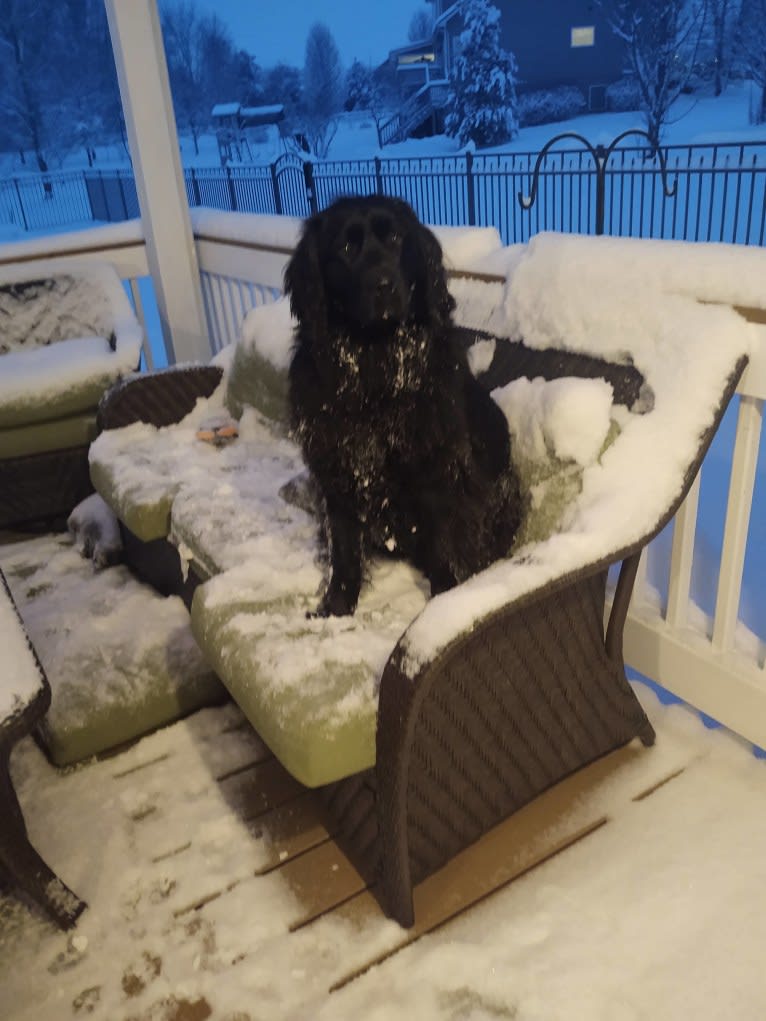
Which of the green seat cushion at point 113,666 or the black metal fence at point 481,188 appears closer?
the green seat cushion at point 113,666

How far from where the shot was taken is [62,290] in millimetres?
3197

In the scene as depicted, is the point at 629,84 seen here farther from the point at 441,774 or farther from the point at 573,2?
the point at 441,774

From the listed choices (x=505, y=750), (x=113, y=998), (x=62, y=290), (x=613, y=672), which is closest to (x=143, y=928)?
(x=113, y=998)

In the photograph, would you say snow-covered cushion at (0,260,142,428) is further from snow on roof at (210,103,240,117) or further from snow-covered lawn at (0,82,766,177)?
snow on roof at (210,103,240,117)

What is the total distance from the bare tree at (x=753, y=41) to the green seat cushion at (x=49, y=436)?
3523 mm

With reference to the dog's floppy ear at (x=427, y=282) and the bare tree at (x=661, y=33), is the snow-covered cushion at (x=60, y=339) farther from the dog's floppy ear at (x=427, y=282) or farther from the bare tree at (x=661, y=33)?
the bare tree at (x=661, y=33)

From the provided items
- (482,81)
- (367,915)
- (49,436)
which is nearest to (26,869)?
(367,915)

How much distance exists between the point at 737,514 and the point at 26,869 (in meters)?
1.46

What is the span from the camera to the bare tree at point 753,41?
11.7ft

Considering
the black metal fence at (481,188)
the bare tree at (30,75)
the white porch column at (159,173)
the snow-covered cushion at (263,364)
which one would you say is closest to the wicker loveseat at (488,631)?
the snow-covered cushion at (263,364)

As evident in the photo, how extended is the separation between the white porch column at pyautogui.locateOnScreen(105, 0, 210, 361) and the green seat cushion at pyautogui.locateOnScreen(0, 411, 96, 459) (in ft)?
3.32

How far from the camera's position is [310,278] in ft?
4.84

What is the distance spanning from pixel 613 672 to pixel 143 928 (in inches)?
39.4

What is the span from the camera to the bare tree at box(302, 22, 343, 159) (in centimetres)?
438
